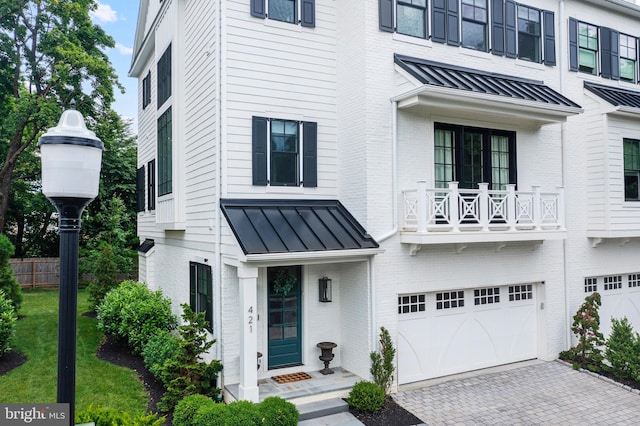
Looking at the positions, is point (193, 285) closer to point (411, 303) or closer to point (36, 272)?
point (411, 303)

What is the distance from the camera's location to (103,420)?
4.57 m

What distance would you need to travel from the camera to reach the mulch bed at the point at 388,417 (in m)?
7.73

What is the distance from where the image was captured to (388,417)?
26.0 ft

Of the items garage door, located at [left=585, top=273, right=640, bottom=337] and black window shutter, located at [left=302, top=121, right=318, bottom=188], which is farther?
garage door, located at [left=585, top=273, right=640, bottom=337]

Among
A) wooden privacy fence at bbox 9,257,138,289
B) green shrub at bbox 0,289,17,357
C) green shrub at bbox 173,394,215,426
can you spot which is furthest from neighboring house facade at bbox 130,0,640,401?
wooden privacy fence at bbox 9,257,138,289

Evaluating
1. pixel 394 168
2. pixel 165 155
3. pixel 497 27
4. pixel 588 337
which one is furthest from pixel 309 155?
pixel 588 337

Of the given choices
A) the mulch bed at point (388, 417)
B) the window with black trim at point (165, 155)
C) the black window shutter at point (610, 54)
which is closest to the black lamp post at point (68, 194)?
the mulch bed at point (388, 417)

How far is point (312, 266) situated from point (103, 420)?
18.4 feet

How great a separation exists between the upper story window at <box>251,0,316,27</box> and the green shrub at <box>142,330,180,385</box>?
732 centimetres

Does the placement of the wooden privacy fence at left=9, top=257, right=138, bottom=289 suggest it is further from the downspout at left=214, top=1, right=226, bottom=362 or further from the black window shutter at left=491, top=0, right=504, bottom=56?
the black window shutter at left=491, top=0, right=504, bottom=56

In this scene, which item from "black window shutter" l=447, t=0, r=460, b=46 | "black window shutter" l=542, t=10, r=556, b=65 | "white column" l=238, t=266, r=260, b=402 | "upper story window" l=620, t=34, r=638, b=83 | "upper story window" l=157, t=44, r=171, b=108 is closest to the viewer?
"white column" l=238, t=266, r=260, b=402

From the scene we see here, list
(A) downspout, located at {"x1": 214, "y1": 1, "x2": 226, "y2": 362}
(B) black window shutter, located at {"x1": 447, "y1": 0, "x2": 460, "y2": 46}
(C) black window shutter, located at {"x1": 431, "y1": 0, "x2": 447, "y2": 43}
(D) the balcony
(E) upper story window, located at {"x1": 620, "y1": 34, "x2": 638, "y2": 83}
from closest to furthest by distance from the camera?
(A) downspout, located at {"x1": 214, "y1": 1, "x2": 226, "y2": 362} < (D) the balcony < (C) black window shutter, located at {"x1": 431, "y1": 0, "x2": 447, "y2": 43} < (B) black window shutter, located at {"x1": 447, "y1": 0, "x2": 460, "y2": 46} < (E) upper story window, located at {"x1": 620, "y1": 34, "x2": 638, "y2": 83}

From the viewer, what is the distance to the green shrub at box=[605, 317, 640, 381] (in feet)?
32.1

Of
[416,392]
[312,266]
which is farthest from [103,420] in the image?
[416,392]
